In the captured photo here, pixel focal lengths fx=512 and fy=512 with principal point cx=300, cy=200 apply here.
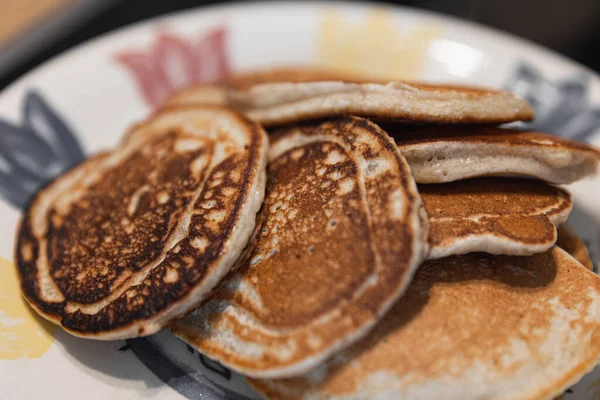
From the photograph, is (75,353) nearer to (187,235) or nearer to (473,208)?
→ (187,235)

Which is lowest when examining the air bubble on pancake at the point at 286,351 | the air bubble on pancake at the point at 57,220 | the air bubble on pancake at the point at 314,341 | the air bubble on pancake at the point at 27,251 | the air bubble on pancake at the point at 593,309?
the air bubble on pancake at the point at 593,309

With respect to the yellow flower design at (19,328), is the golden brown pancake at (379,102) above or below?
above

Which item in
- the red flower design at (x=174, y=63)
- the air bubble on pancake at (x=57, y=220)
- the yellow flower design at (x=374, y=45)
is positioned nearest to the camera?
the air bubble on pancake at (x=57, y=220)

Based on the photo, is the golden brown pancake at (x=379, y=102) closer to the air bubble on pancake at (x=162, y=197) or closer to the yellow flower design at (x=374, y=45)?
the air bubble on pancake at (x=162, y=197)

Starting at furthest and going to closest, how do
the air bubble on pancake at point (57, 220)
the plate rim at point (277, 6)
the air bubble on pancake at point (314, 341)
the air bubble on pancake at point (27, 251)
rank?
1. the plate rim at point (277, 6)
2. the air bubble on pancake at point (57, 220)
3. the air bubble on pancake at point (27, 251)
4. the air bubble on pancake at point (314, 341)

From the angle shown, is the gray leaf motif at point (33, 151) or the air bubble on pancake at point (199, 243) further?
the gray leaf motif at point (33, 151)

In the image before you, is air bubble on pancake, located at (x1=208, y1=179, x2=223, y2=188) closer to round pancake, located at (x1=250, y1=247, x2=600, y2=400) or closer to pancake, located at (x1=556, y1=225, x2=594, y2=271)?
round pancake, located at (x1=250, y1=247, x2=600, y2=400)

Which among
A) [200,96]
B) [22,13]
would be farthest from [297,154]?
[22,13]

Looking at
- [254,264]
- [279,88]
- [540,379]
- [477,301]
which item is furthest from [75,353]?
[540,379]

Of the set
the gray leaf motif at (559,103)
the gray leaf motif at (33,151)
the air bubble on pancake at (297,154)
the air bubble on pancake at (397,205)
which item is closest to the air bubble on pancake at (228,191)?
the air bubble on pancake at (297,154)
